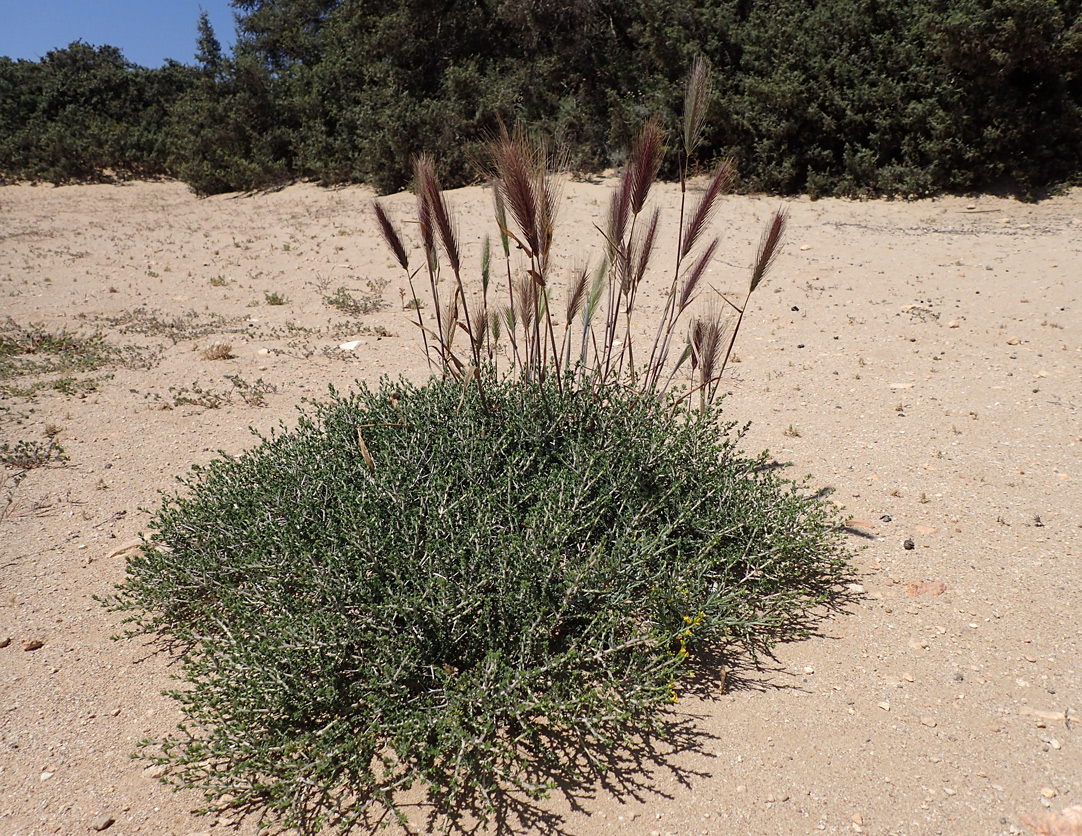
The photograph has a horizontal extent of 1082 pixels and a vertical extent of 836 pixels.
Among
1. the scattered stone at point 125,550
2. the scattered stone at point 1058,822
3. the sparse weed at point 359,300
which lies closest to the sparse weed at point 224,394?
the scattered stone at point 125,550

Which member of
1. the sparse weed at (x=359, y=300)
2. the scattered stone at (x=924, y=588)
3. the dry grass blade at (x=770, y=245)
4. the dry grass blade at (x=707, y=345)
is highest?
the dry grass blade at (x=770, y=245)

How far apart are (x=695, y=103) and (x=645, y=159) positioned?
0.33 meters

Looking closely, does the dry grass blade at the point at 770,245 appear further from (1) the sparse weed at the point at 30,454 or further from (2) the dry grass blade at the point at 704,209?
(1) the sparse weed at the point at 30,454

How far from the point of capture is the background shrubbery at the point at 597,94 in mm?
10180

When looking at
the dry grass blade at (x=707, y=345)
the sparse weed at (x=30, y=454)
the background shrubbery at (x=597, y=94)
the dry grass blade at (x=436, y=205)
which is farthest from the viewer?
the background shrubbery at (x=597, y=94)

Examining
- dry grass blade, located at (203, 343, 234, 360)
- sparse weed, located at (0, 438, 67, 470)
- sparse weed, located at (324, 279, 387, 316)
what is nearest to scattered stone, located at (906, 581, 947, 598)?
sparse weed, located at (0, 438, 67, 470)

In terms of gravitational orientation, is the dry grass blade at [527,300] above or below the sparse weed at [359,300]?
above

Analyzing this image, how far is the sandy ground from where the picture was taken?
1.99m

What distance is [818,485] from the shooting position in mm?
3566

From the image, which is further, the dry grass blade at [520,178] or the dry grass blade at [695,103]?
the dry grass blade at [695,103]

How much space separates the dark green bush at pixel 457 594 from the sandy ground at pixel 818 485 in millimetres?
195

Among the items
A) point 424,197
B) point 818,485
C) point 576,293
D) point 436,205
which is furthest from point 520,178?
point 818,485

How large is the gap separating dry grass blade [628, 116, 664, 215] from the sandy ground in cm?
180

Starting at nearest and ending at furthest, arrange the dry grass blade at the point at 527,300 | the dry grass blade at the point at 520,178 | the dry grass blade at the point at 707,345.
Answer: the dry grass blade at the point at 520,178, the dry grass blade at the point at 527,300, the dry grass blade at the point at 707,345
